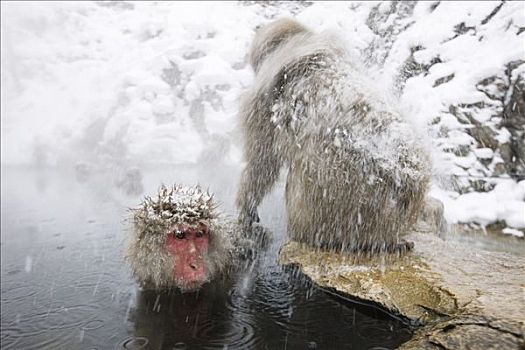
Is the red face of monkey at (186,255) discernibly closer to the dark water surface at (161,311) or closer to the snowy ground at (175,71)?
the dark water surface at (161,311)

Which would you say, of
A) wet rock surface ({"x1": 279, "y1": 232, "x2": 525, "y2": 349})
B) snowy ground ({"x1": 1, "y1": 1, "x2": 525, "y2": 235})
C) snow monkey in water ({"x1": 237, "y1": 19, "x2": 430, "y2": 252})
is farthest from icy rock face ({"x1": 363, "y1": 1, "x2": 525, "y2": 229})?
wet rock surface ({"x1": 279, "y1": 232, "x2": 525, "y2": 349})

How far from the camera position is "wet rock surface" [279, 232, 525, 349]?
723 mm

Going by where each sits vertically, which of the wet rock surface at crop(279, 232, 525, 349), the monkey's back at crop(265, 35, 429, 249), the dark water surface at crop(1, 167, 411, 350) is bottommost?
the dark water surface at crop(1, 167, 411, 350)

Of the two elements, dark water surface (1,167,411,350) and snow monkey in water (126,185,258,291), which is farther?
snow monkey in water (126,185,258,291)

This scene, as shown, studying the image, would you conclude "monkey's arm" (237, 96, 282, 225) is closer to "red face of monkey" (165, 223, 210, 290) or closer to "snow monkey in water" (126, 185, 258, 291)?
"snow monkey in water" (126, 185, 258, 291)

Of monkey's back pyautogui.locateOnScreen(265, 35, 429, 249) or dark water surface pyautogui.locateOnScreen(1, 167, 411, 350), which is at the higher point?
monkey's back pyautogui.locateOnScreen(265, 35, 429, 249)

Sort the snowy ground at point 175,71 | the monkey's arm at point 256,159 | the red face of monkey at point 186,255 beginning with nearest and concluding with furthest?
the red face of monkey at point 186,255 → the monkey's arm at point 256,159 → the snowy ground at point 175,71

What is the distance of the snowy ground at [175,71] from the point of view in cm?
409

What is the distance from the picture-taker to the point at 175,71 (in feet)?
41.4

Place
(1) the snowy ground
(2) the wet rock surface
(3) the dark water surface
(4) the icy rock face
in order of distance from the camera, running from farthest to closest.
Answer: (1) the snowy ground → (4) the icy rock face → (3) the dark water surface → (2) the wet rock surface

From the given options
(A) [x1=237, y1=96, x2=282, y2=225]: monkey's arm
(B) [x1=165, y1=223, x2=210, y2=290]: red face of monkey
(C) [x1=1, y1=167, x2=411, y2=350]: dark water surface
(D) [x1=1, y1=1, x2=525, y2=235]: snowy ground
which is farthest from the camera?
(D) [x1=1, y1=1, x2=525, y2=235]: snowy ground

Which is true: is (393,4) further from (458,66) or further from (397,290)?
(397,290)

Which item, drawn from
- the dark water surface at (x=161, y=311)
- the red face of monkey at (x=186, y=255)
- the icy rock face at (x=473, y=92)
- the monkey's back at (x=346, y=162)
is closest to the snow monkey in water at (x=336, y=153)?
the monkey's back at (x=346, y=162)

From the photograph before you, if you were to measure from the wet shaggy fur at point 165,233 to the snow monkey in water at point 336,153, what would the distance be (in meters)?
0.29
